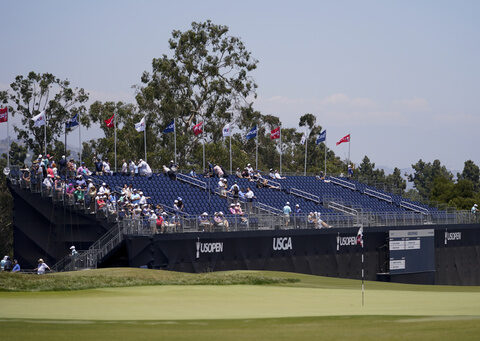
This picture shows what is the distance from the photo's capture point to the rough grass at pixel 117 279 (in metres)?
24.3

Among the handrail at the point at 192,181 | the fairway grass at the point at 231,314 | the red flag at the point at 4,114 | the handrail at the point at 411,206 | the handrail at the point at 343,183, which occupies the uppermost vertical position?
the red flag at the point at 4,114

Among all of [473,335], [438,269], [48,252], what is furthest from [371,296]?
[438,269]

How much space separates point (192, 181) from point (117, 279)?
2030 centimetres

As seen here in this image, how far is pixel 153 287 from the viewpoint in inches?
1017

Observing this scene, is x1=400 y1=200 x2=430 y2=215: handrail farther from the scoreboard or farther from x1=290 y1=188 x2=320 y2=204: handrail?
the scoreboard

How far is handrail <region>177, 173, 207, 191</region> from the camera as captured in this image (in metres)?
46.2

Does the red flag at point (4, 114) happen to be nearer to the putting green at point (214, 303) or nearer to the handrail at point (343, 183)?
the putting green at point (214, 303)

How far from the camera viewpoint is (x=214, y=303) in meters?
20.4

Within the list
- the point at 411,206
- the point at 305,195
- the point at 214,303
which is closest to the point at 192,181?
the point at 305,195

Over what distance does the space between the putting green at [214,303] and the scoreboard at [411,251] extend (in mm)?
20267

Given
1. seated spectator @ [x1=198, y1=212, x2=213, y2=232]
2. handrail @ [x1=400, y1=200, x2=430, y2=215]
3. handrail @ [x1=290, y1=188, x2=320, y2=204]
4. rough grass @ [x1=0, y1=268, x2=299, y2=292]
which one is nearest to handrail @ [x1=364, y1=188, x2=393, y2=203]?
handrail @ [x1=400, y1=200, x2=430, y2=215]

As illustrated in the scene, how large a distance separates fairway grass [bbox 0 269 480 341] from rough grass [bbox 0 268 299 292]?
2.03 feet

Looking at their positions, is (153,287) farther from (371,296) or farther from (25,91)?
(25,91)

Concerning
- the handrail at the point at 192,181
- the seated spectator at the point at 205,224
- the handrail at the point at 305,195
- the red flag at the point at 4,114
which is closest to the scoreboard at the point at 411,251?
the handrail at the point at 305,195
